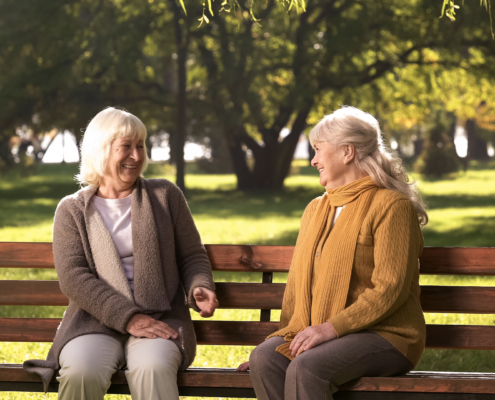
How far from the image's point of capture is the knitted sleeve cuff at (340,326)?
3070 mm

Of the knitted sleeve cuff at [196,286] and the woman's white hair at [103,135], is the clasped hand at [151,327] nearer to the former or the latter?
the knitted sleeve cuff at [196,286]

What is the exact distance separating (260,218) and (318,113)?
6312 mm

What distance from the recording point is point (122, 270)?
3.37 metres

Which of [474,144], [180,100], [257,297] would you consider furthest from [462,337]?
[474,144]

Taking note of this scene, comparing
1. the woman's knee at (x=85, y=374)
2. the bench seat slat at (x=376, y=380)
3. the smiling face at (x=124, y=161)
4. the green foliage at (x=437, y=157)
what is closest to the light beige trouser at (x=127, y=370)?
the woman's knee at (x=85, y=374)

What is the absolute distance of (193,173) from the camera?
35562 millimetres

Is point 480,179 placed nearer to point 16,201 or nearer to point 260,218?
point 260,218

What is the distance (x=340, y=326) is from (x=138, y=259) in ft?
3.39

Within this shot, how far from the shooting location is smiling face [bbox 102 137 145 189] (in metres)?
3.48

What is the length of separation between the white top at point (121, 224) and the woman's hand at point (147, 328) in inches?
7.7

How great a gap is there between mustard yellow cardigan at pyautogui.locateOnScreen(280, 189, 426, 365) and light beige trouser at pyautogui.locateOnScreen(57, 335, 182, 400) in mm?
772

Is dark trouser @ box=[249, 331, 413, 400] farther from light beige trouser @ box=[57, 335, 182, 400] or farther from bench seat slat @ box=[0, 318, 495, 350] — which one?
bench seat slat @ box=[0, 318, 495, 350]

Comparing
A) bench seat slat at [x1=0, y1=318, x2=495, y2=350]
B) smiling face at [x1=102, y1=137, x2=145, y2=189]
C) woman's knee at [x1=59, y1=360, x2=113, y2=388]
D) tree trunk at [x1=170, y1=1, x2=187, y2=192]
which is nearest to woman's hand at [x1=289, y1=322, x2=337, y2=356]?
bench seat slat at [x1=0, y1=318, x2=495, y2=350]

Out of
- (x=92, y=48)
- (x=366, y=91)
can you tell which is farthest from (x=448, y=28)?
(x=92, y=48)
